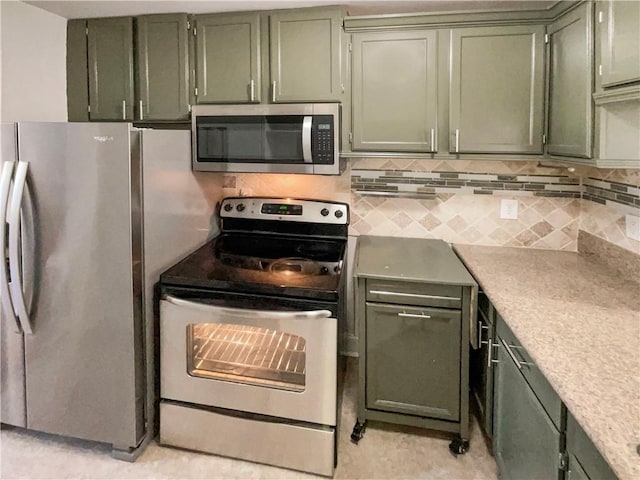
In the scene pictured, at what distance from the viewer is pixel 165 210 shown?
2062mm

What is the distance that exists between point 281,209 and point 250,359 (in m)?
0.99

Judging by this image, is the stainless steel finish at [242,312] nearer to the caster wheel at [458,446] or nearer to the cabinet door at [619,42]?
the caster wheel at [458,446]

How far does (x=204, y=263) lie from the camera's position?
2.16 metres

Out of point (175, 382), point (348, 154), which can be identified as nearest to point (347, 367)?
point (175, 382)

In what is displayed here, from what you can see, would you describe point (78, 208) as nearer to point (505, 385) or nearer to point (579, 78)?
point (505, 385)

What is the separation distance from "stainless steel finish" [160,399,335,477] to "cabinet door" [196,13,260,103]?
5.39 ft

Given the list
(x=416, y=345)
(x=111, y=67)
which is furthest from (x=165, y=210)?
(x=416, y=345)

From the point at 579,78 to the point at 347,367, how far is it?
2.03 m

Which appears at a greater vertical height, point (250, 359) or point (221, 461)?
A: point (250, 359)

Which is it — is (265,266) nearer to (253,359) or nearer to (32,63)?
(253,359)

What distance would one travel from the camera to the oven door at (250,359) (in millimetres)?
1827

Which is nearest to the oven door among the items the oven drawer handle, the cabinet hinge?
the oven drawer handle

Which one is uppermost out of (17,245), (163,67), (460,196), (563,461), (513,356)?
(163,67)

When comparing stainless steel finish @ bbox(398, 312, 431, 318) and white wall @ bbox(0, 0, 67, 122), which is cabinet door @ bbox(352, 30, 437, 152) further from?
white wall @ bbox(0, 0, 67, 122)
